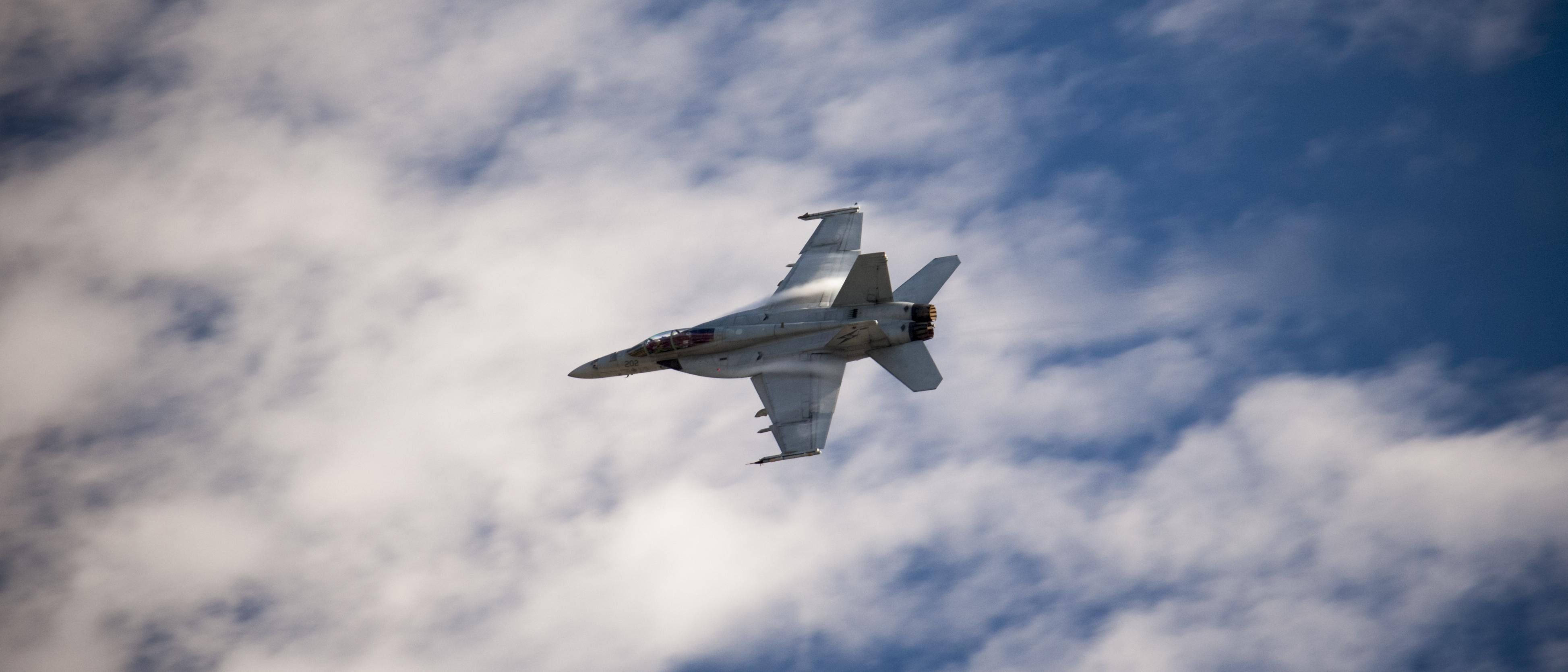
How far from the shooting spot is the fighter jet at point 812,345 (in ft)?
163

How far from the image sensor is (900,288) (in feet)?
173

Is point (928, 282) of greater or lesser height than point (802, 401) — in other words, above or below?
above

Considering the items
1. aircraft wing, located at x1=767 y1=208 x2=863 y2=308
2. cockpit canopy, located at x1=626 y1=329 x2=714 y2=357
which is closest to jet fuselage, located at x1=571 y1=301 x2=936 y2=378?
cockpit canopy, located at x1=626 y1=329 x2=714 y2=357

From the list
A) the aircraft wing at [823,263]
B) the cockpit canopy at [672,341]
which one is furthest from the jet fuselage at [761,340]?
the aircraft wing at [823,263]

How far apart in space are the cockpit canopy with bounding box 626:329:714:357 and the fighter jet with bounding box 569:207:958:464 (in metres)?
0.04

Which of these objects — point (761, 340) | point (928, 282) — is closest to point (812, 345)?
point (761, 340)

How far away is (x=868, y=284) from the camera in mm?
50750

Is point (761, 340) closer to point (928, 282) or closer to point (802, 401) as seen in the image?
point (802, 401)

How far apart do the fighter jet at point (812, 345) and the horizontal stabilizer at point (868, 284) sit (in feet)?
0.12

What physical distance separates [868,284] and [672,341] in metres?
9.63

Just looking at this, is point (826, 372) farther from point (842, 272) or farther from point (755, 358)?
point (842, 272)

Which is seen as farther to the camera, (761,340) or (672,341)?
(672,341)

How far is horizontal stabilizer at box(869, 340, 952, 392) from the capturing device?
49812 millimetres

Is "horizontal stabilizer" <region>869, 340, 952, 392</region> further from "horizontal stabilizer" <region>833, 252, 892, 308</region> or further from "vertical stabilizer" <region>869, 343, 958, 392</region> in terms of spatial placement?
"horizontal stabilizer" <region>833, 252, 892, 308</region>
